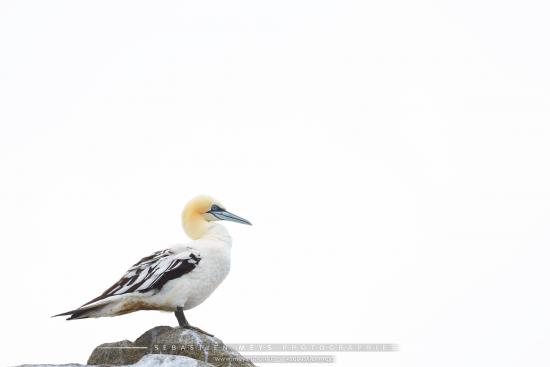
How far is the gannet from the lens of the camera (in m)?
11.5

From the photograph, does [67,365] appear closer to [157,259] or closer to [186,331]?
[186,331]

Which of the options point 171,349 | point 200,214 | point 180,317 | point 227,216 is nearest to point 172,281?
point 180,317

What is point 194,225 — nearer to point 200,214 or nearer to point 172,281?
point 200,214

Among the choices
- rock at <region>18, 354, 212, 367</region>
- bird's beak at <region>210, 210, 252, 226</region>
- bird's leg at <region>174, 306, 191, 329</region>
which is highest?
bird's beak at <region>210, 210, 252, 226</region>

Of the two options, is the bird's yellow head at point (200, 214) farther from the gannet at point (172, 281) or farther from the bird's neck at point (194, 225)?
the gannet at point (172, 281)

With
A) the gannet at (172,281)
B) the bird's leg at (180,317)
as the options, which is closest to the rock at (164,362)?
the gannet at (172,281)

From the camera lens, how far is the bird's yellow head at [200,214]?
1312 centimetres

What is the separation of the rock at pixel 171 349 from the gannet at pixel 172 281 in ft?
2.22

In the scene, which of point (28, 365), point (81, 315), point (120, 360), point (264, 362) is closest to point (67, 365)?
point (28, 365)

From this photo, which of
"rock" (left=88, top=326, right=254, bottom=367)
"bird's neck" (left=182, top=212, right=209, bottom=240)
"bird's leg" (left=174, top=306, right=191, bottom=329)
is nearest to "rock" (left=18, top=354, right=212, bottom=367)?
"rock" (left=88, top=326, right=254, bottom=367)

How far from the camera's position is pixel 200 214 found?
1328cm

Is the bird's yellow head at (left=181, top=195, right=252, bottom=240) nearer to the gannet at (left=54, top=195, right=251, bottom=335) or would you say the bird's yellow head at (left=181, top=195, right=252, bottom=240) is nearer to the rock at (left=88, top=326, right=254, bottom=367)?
the gannet at (left=54, top=195, right=251, bottom=335)

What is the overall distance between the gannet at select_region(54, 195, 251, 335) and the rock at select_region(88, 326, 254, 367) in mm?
677

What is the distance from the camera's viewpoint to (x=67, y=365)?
8.45 m
